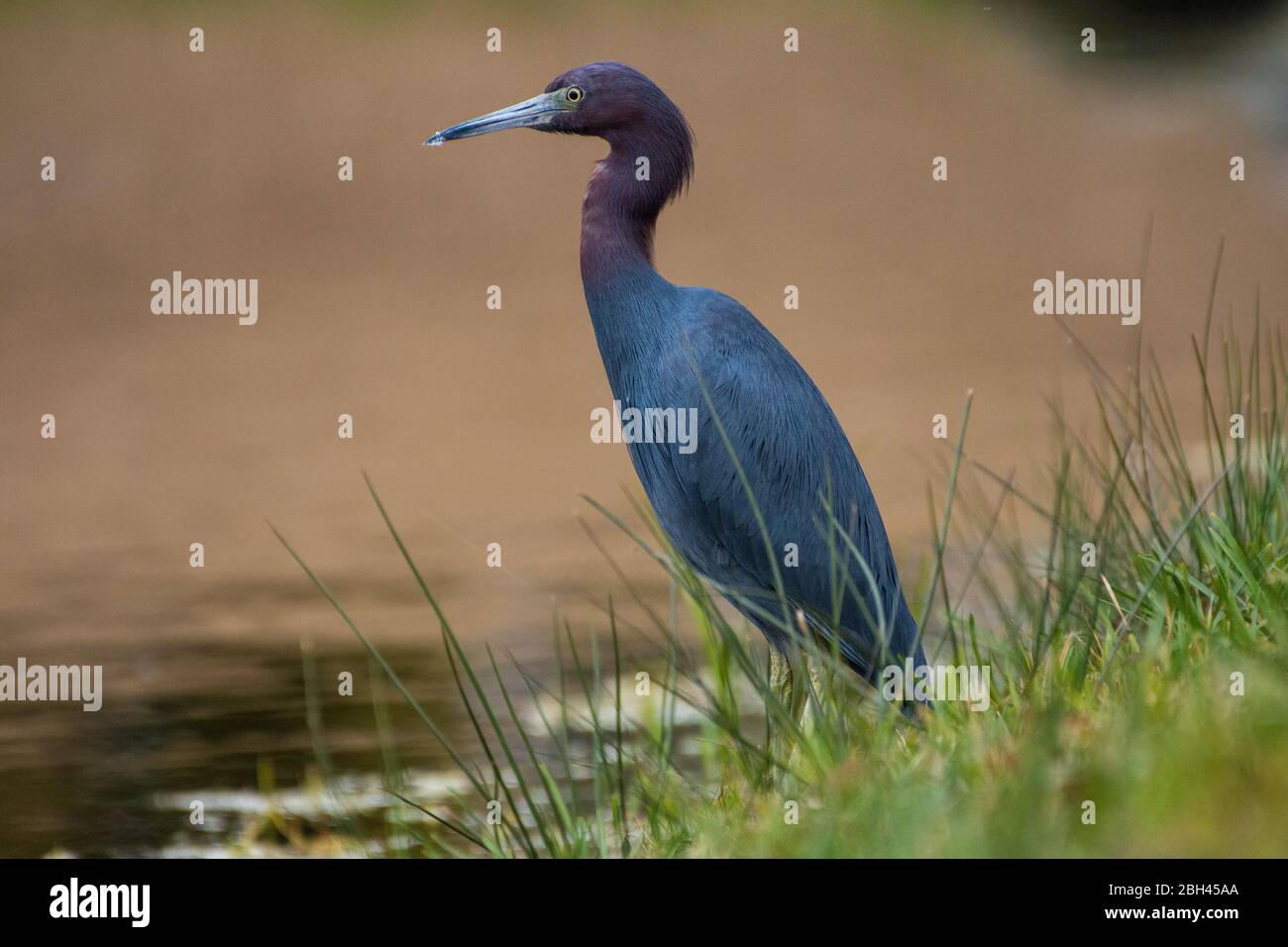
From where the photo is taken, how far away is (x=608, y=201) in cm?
408

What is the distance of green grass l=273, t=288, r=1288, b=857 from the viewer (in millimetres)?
2176

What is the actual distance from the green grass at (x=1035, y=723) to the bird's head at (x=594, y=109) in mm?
1317

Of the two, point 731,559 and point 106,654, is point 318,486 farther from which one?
point 731,559

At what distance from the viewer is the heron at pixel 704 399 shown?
3.87m

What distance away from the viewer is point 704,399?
3.83 meters

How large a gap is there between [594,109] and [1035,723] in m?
2.23

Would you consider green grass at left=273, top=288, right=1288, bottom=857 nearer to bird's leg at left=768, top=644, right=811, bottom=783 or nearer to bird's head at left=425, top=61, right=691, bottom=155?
bird's leg at left=768, top=644, right=811, bottom=783

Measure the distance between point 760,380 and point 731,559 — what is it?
1.56 ft

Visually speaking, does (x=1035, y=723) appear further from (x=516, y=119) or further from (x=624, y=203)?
(x=516, y=119)

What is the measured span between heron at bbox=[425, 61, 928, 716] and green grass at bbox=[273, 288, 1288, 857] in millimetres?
180

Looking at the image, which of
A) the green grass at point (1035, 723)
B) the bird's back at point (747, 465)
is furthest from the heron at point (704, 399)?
the green grass at point (1035, 723)

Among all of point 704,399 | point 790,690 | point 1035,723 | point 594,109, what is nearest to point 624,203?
point 594,109

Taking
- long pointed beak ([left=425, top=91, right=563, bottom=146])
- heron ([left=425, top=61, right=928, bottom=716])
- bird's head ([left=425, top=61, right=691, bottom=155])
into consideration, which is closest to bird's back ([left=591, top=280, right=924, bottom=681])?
heron ([left=425, top=61, right=928, bottom=716])
